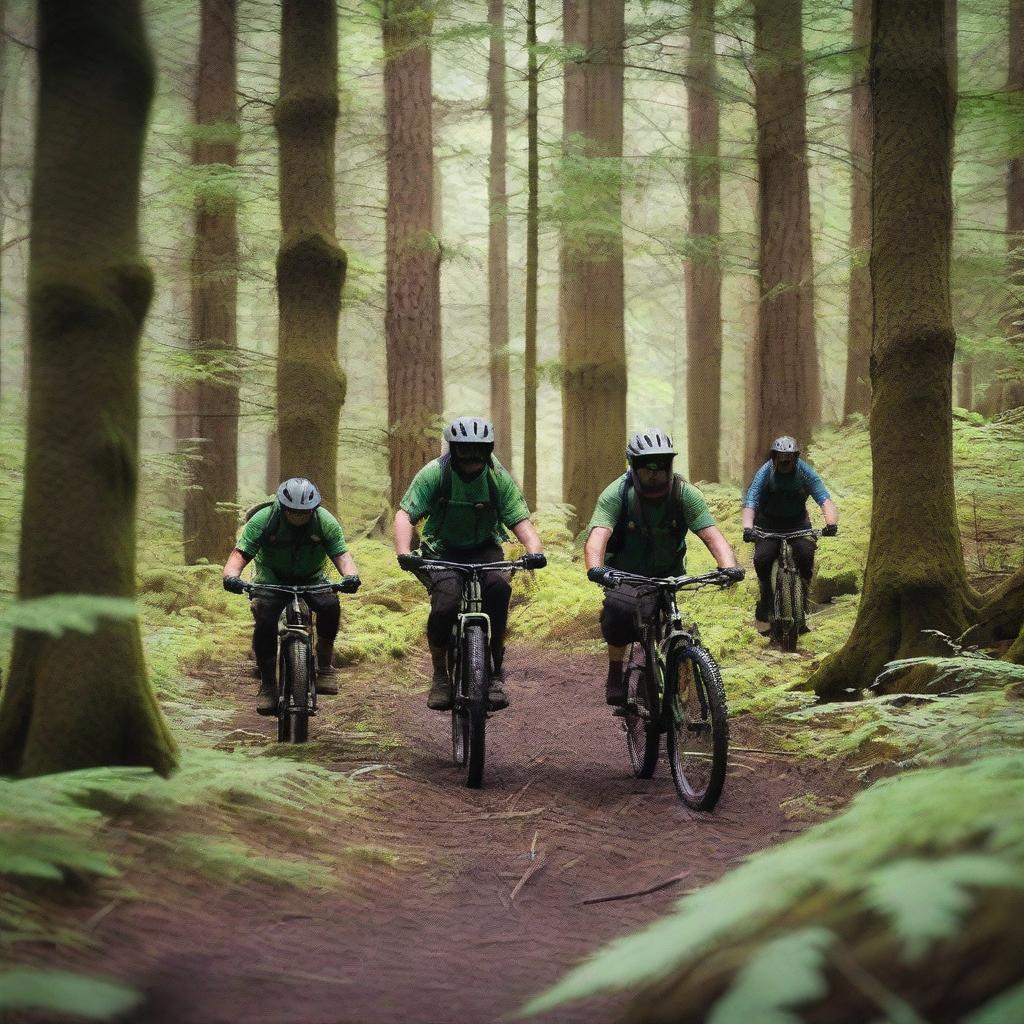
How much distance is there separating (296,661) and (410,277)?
10037 mm

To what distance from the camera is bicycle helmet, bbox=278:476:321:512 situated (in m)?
7.73

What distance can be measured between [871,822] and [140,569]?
12280 millimetres

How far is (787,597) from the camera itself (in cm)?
1080

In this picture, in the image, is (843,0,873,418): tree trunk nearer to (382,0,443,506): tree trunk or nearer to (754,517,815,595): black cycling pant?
(754,517,815,595): black cycling pant

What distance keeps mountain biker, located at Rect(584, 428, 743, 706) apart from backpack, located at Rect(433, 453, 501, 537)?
0.84 meters

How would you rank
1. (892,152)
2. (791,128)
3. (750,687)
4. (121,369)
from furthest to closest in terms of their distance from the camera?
(791,128), (750,687), (892,152), (121,369)

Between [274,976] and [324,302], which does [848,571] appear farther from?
[274,976]

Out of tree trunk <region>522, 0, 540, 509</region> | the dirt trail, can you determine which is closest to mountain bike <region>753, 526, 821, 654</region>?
the dirt trail

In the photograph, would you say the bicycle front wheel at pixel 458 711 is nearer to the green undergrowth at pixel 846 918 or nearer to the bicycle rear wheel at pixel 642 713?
the bicycle rear wheel at pixel 642 713

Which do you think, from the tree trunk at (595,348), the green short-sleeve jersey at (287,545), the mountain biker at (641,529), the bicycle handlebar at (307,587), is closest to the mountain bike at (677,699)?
the mountain biker at (641,529)

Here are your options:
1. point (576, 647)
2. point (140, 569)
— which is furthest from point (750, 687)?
point (140, 569)

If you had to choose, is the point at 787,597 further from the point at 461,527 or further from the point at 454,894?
the point at 454,894

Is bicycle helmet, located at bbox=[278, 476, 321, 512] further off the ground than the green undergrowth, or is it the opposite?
bicycle helmet, located at bbox=[278, 476, 321, 512]

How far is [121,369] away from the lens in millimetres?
4980
